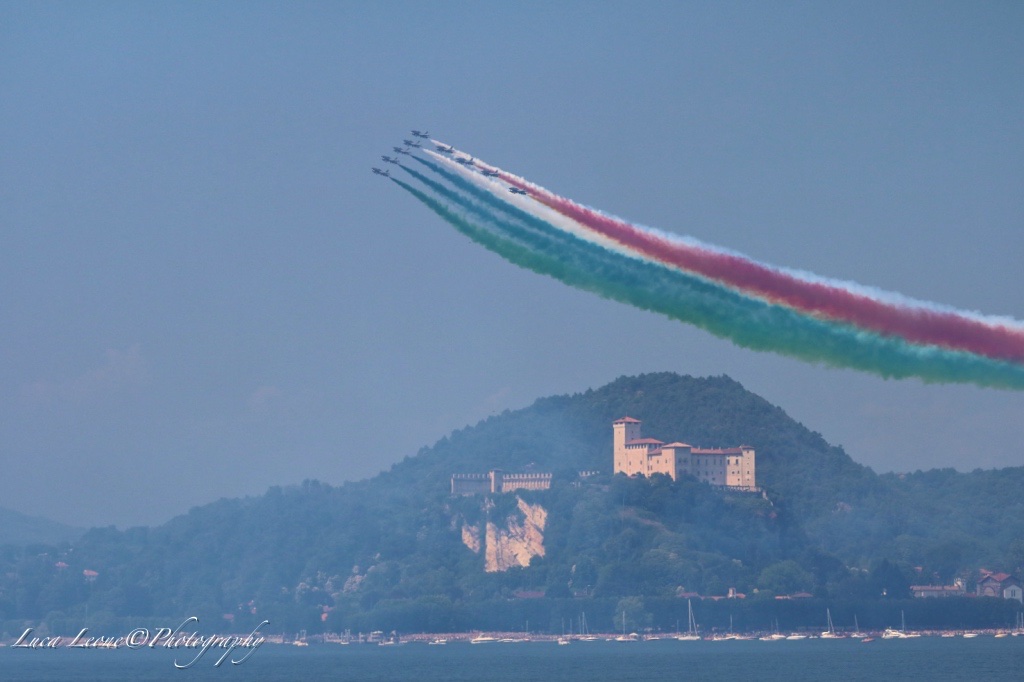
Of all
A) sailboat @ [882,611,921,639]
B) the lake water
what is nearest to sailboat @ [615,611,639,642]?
the lake water

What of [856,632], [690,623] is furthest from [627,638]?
[856,632]

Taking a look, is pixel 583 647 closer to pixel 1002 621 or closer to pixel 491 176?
pixel 1002 621

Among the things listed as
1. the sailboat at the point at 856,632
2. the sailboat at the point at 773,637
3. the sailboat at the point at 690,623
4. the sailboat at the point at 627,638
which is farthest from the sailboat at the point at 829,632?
the sailboat at the point at 627,638

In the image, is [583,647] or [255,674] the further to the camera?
[583,647]

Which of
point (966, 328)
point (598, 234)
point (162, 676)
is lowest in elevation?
point (162, 676)

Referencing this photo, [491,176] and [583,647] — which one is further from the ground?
[491,176]

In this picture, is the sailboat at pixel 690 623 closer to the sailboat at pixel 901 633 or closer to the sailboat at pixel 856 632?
the sailboat at pixel 856 632

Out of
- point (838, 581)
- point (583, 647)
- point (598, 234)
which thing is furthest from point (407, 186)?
point (838, 581)

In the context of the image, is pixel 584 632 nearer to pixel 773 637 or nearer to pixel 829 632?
pixel 773 637

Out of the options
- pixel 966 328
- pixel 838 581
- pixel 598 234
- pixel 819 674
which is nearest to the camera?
pixel 966 328
